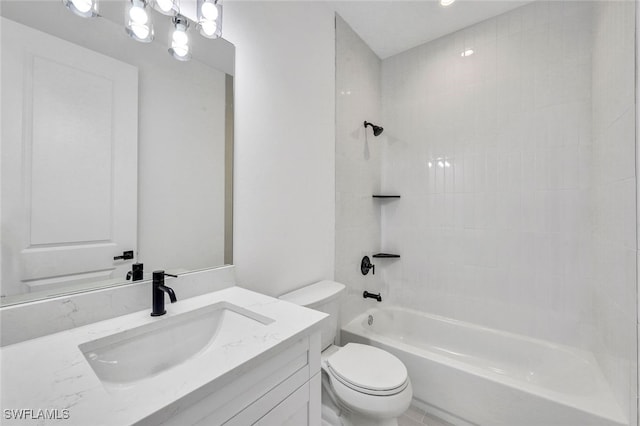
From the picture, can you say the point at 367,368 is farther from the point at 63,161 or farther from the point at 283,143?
the point at 63,161

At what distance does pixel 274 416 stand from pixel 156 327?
0.45 metres

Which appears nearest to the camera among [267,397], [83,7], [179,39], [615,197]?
[267,397]

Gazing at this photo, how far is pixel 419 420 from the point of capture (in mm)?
1568

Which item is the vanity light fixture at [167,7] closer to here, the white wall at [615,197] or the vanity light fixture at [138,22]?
the vanity light fixture at [138,22]

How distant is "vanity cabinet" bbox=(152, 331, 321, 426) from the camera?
→ 53 cm

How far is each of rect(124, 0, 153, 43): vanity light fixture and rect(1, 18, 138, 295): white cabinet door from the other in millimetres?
127

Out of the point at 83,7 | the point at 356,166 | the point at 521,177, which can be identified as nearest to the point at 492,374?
the point at 521,177

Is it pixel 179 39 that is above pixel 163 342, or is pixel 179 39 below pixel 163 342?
above

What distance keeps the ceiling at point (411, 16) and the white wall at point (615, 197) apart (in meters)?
0.62

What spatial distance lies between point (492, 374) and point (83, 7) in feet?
7.58

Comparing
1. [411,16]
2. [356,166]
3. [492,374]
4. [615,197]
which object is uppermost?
[411,16]

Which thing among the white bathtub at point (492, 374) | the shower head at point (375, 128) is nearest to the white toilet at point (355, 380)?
the white bathtub at point (492, 374)

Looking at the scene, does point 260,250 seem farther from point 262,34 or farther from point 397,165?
point 397,165

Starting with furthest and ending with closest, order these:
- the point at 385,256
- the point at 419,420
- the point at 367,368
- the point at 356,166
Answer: the point at 385,256 → the point at 356,166 → the point at 419,420 → the point at 367,368
